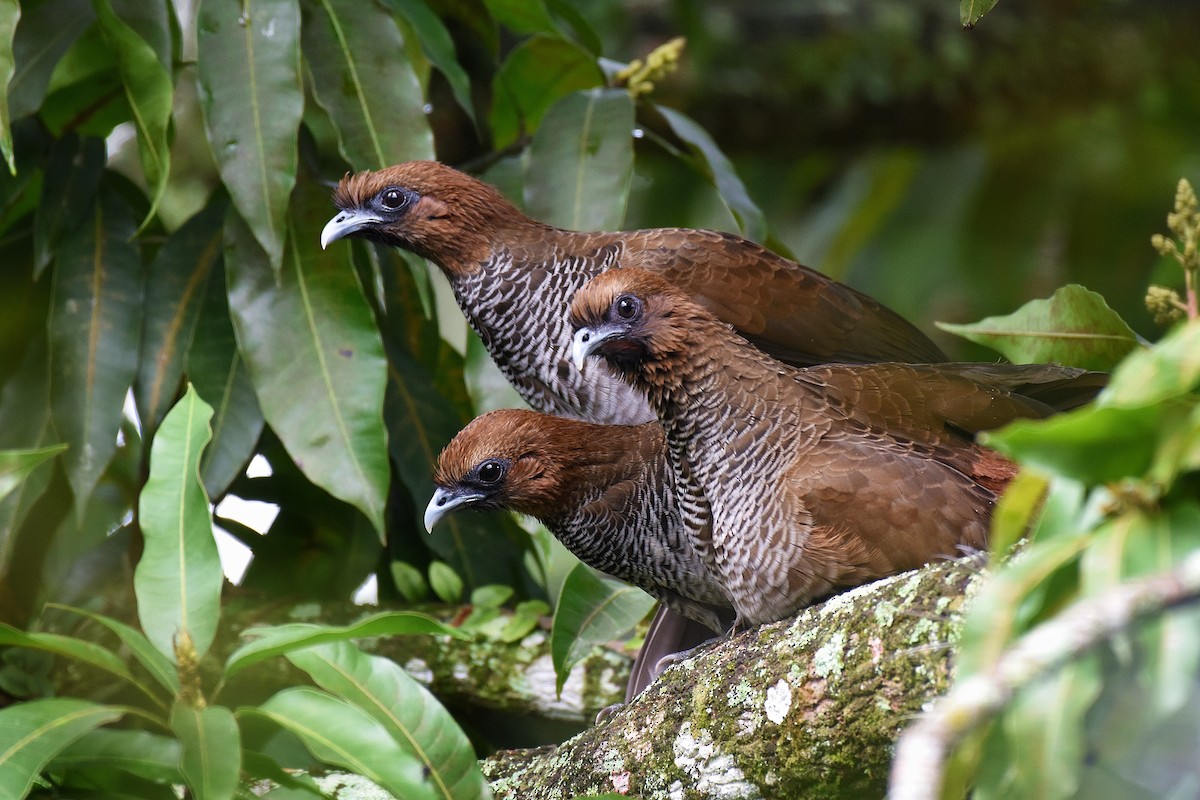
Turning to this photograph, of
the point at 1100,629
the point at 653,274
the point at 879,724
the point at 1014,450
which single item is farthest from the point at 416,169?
the point at 1100,629

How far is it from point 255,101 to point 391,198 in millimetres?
446

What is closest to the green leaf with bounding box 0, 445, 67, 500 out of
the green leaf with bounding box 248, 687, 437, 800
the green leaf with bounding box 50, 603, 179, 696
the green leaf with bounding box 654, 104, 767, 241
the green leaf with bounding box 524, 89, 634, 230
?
the green leaf with bounding box 50, 603, 179, 696

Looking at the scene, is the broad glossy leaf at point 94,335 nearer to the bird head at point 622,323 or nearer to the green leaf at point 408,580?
the green leaf at point 408,580

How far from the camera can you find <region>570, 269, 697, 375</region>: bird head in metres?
3.02

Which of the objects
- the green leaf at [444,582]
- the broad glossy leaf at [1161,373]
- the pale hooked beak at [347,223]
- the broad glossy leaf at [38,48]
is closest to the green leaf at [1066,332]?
the broad glossy leaf at [1161,373]

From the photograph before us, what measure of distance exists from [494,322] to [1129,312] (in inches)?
195

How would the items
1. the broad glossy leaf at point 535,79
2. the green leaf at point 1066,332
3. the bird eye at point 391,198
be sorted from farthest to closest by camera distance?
the broad glossy leaf at point 535,79, the bird eye at point 391,198, the green leaf at point 1066,332

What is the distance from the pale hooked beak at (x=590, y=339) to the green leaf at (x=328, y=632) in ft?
2.97

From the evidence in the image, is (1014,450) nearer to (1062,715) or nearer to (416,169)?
(1062,715)

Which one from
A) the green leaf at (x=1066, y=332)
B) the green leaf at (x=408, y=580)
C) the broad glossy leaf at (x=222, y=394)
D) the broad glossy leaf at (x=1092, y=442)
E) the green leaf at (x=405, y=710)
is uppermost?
the broad glossy leaf at (x=1092, y=442)

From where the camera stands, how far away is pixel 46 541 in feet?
13.1

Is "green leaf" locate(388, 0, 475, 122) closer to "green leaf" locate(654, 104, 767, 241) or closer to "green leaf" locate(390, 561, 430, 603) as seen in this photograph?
"green leaf" locate(654, 104, 767, 241)

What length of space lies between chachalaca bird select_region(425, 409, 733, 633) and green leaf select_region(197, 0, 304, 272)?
2.57 feet

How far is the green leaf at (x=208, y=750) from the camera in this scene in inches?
85.7
